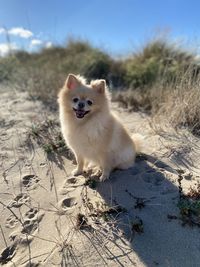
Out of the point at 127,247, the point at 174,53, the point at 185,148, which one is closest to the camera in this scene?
the point at 127,247

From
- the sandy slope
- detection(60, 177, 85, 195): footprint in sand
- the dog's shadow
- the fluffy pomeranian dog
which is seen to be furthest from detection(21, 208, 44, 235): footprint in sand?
the fluffy pomeranian dog

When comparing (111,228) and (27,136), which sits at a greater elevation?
(27,136)

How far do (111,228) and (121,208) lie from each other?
0.88ft

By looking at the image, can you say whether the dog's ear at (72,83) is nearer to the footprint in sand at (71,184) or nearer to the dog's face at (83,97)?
the dog's face at (83,97)

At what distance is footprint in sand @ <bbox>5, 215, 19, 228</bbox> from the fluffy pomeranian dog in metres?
1.03

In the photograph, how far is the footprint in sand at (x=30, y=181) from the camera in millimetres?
3949

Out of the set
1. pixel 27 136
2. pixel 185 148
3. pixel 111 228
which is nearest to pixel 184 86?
pixel 185 148

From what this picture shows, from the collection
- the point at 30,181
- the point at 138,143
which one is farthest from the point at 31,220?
the point at 138,143

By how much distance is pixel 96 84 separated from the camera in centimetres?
381

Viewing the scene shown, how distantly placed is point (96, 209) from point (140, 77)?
5400 millimetres

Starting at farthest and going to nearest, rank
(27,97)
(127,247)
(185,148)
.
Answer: (27,97) → (185,148) → (127,247)

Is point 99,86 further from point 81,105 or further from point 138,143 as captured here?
point 138,143

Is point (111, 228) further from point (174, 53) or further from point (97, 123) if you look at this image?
point (174, 53)

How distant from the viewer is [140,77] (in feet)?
26.5
